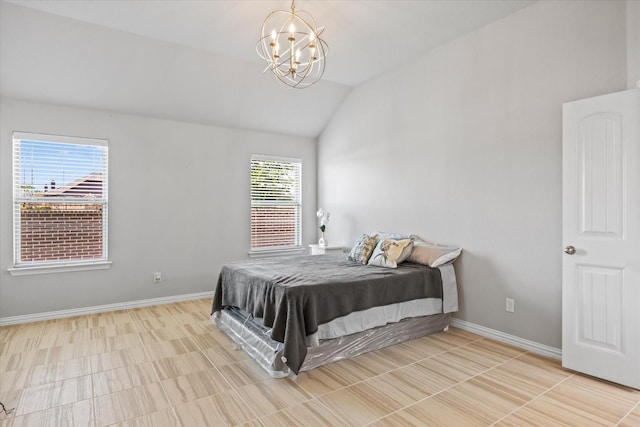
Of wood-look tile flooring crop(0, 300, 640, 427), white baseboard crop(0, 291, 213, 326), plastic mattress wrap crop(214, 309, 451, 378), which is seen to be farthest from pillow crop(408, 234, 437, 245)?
white baseboard crop(0, 291, 213, 326)

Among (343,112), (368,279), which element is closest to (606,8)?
(368,279)

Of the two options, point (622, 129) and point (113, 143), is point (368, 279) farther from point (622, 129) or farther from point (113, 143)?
point (113, 143)

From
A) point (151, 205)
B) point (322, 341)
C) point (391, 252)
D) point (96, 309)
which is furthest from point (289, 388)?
point (151, 205)

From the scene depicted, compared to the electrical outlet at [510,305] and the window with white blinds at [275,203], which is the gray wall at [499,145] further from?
the window with white blinds at [275,203]

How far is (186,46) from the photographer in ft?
13.0

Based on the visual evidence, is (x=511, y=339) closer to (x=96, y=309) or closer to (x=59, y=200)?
(x=96, y=309)

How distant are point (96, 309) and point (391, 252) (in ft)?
11.7

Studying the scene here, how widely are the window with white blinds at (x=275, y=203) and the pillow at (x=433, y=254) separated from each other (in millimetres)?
2594

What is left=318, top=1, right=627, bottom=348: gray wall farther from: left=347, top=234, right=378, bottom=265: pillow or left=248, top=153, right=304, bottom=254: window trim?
left=248, top=153, right=304, bottom=254: window trim

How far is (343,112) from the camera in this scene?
5473 millimetres

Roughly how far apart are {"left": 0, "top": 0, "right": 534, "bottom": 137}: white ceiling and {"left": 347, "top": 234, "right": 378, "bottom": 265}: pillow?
215 centimetres

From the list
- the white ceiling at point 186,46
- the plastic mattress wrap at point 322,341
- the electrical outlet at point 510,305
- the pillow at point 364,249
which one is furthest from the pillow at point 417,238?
the white ceiling at point 186,46

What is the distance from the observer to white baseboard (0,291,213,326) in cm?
392

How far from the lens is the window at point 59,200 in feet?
13.1
